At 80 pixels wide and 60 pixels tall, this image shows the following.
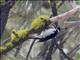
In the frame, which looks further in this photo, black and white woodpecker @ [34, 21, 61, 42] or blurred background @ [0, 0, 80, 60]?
blurred background @ [0, 0, 80, 60]

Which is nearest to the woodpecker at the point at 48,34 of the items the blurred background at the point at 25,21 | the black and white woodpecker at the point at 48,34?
the black and white woodpecker at the point at 48,34

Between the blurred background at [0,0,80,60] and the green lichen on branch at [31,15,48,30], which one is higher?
the green lichen on branch at [31,15,48,30]

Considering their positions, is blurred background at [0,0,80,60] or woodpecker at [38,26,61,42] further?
blurred background at [0,0,80,60]

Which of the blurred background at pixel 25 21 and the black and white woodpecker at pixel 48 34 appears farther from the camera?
the blurred background at pixel 25 21

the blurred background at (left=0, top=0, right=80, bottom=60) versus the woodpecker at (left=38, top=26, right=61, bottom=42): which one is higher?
the woodpecker at (left=38, top=26, right=61, bottom=42)

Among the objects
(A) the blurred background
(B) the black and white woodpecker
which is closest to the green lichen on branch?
(B) the black and white woodpecker

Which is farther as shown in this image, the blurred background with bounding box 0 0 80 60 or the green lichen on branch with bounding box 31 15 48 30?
the blurred background with bounding box 0 0 80 60

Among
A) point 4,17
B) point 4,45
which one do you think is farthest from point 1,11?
point 4,45

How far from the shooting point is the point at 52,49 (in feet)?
4.36

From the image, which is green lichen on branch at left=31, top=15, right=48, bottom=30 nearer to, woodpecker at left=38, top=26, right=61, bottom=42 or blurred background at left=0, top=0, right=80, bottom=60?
woodpecker at left=38, top=26, right=61, bottom=42

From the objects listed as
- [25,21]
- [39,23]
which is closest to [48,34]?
[39,23]

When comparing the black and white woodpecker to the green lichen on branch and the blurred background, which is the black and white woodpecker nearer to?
the green lichen on branch

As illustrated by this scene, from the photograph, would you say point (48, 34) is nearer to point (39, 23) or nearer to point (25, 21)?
point (39, 23)

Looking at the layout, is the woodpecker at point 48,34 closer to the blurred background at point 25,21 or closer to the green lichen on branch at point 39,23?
the green lichen on branch at point 39,23
